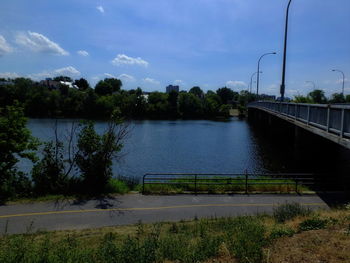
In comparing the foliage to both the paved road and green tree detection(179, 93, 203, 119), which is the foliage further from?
green tree detection(179, 93, 203, 119)

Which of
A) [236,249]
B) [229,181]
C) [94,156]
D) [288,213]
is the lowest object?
[229,181]

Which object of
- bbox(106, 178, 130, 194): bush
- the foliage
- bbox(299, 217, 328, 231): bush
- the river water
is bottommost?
the river water

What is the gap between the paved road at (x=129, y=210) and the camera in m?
10.3

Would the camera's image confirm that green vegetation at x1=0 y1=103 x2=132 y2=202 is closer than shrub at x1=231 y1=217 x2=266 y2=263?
No

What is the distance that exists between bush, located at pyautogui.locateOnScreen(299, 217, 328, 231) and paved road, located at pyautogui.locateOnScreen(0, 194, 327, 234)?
4202 millimetres

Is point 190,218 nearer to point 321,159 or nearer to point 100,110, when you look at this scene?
point 321,159

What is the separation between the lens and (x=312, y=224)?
24.6ft

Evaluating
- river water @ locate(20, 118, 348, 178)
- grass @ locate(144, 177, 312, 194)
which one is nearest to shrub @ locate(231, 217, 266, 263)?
grass @ locate(144, 177, 312, 194)

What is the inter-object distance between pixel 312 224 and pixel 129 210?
279 inches

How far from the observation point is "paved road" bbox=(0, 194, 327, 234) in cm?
1031

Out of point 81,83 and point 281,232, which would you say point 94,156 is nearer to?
point 281,232

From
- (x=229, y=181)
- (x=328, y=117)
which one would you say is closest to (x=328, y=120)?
(x=328, y=117)

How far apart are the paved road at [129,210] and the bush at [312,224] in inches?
165

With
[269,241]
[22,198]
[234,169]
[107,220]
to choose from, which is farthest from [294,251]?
[234,169]
